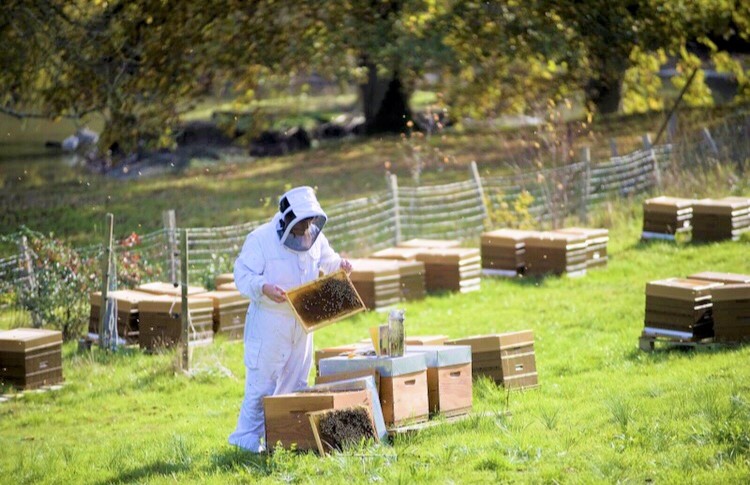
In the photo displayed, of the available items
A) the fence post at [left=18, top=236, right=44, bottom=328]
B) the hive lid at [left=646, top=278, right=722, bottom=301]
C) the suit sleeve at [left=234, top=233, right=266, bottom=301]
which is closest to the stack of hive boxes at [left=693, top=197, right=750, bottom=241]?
the hive lid at [left=646, top=278, right=722, bottom=301]

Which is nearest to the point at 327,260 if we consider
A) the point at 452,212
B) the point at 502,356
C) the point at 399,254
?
the point at 502,356

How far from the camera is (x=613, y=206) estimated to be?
21406 mm

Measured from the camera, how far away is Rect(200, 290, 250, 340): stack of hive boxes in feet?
48.1

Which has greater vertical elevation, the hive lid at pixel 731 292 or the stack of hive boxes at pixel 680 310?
the hive lid at pixel 731 292

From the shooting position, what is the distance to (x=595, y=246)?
1784 cm

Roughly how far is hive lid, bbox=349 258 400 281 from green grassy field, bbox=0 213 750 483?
0.57m

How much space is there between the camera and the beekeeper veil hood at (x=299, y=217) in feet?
29.9

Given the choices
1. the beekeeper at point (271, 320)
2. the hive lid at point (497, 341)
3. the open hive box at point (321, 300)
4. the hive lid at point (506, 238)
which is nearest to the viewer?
the open hive box at point (321, 300)

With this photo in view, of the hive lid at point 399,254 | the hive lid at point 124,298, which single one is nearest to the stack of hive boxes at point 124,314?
the hive lid at point 124,298

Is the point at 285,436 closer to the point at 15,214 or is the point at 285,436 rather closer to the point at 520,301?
the point at 520,301

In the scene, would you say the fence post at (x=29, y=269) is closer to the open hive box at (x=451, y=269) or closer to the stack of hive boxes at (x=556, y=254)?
the open hive box at (x=451, y=269)

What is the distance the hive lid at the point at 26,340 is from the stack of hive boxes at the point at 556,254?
764 centimetres

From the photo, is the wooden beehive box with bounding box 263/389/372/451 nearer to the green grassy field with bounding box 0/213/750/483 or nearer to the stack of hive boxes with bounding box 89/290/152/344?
the green grassy field with bounding box 0/213/750/483

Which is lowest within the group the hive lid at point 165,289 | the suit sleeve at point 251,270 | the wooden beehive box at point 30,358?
the wooden beehive box at point 30,358
